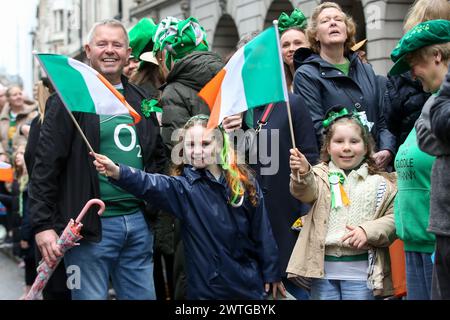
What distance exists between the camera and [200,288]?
5234 millimetres

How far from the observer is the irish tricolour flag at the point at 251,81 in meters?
5.14

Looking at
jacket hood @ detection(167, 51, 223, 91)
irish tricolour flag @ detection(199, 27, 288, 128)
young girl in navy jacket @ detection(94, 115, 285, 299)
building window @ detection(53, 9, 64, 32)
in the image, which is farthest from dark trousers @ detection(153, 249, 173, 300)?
building window @ detection(53, 9, 64, 32)

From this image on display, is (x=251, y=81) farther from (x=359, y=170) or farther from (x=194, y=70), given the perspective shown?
(x=194, y=70)

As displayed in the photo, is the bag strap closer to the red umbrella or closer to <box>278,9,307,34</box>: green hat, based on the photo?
the red umbrella

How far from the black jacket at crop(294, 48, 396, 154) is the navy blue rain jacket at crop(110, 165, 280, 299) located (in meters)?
1.22

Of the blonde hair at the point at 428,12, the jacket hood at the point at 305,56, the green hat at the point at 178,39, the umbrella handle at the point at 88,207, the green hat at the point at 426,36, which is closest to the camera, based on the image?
the green hat at the point at 426,36

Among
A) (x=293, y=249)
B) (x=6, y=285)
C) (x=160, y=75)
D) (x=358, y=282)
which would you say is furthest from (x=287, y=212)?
(x=6, y=285)

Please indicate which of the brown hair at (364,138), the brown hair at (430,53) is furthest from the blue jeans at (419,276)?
the brown hair at (430,53)

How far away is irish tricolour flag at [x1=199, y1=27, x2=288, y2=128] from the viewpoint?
5.14m

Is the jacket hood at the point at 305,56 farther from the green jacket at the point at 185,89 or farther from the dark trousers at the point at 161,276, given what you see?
the dark trousers at the point at 161,276

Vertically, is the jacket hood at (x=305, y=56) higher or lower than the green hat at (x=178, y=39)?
lower

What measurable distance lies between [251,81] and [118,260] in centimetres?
137

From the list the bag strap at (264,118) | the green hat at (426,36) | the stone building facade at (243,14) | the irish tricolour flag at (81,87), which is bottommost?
the bag strap at (264,118)

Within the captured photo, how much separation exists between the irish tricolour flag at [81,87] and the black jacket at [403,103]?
165 centimetres
